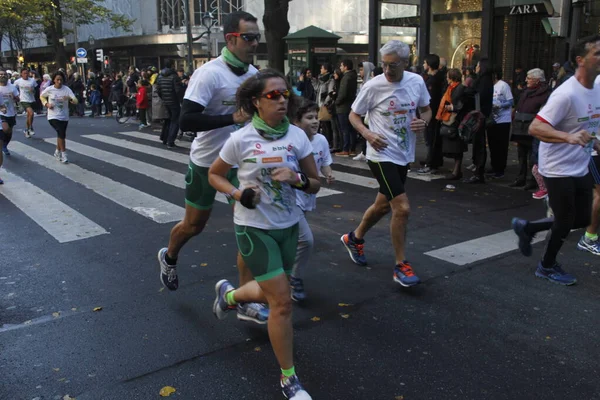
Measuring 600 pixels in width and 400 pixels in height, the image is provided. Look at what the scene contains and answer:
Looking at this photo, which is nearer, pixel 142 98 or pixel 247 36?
pixel 247 36

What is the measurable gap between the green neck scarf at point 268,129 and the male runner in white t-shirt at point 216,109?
1.62 ft

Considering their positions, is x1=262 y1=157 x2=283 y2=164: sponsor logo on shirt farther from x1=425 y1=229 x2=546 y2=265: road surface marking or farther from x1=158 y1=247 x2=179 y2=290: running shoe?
x1=425 y1=229 x2=546 y2=265: road surface marking

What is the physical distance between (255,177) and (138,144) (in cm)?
1221

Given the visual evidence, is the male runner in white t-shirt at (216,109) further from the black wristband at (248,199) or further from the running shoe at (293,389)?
the running shoe at (293,389)

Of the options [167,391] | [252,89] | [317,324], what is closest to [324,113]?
[317,324]

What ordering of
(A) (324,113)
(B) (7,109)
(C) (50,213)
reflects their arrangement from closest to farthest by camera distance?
1. (C) (50,213)
2. (B) (7,109)
3. (A) (324,113)

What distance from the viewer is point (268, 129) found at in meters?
3.19

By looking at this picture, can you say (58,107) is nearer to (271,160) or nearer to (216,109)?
(216,109)

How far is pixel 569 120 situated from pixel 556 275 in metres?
1.30

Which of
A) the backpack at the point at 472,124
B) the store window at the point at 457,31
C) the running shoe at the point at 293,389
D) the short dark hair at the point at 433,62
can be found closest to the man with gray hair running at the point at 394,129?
the running shoe at the point at 293,389

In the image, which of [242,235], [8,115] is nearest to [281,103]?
[242,235]

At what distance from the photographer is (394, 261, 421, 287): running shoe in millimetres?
4805

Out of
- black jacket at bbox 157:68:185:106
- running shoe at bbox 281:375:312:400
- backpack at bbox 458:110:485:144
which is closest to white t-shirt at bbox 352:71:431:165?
running shoe at bbox 281:375:312:400

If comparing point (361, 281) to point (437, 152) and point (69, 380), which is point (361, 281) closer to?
point (69, 380)
